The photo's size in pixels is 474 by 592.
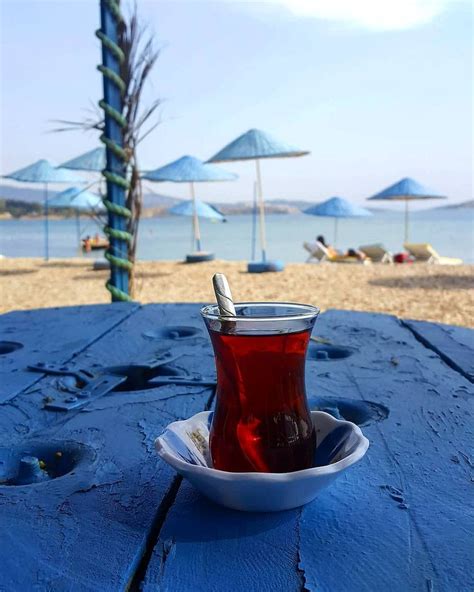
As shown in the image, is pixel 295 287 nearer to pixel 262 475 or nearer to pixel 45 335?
pixel 45 335

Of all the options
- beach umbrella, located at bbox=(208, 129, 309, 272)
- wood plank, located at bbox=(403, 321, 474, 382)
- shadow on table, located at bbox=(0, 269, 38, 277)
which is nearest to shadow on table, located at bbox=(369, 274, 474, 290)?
beach umbrella, located at bbox=(208, 129, 309, 272)

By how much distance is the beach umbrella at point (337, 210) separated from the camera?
13.5m

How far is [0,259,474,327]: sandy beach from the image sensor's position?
6.53 metres

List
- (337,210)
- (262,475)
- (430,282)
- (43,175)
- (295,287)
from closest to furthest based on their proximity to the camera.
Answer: (262,475) → (295,287) → (430,282) → (43,175) → (337,210)

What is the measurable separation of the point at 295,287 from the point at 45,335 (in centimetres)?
640

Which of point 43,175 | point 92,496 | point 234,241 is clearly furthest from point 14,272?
point 234,241

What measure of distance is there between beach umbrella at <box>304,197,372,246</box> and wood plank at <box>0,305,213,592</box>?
12596mm

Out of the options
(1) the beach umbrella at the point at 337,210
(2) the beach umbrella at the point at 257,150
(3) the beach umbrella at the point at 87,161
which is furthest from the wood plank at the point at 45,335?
(1) the beach umbrella at the point at 337,210

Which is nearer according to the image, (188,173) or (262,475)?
(262,475)

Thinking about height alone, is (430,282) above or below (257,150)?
below

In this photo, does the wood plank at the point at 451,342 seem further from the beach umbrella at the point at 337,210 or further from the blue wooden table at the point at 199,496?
the beach umbrella at the point at 337,210

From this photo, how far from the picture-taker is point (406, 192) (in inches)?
526

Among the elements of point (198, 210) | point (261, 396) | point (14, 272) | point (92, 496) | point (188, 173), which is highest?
point (188, 173)

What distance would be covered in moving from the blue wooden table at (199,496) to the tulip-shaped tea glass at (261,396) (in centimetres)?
6
